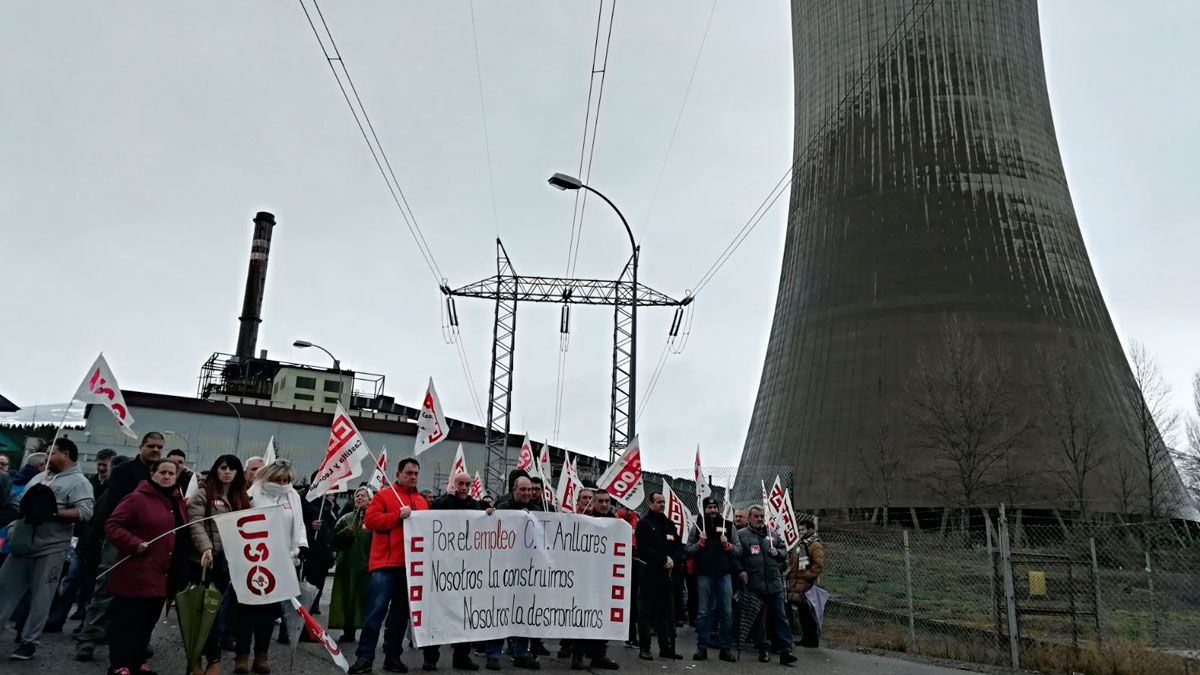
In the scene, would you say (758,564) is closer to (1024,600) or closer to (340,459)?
(340,459)

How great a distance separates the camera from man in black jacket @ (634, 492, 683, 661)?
8.53m

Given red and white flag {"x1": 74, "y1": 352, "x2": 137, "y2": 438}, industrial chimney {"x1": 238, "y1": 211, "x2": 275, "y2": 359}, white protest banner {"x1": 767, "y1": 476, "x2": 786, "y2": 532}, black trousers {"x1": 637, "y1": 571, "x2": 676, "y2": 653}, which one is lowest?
black trousers {"x1": 637, "y1": 571, "x2": 676, "y2": 653}

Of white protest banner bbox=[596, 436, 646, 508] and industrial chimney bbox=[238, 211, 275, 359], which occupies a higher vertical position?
industrial chimney bbox=[238, 211, 275, 359]

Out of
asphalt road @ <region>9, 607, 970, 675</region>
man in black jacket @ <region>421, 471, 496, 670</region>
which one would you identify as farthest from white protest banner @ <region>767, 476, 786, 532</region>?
man in black jacket @ <region>421, 471, 496, 670</region>

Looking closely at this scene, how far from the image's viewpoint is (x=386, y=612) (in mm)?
7062

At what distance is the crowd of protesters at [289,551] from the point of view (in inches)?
224

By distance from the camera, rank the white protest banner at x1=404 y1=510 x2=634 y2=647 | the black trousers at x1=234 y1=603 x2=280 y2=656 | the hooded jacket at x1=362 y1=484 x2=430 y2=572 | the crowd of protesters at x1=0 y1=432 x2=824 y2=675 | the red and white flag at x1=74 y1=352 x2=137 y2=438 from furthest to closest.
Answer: the red and white flag at x1=74 y1=352 x2=137 y2=438
the white protest banner at x1=404 y1=510 x2=634 y2=647
the hooded jacket at x1=362 y1=484 x2=430 y2=572
the black trousers at x1=234 y1=603 x2=280 y2=656
the crowd of protesters at x1=0 y1=432 x2=824 y2=675

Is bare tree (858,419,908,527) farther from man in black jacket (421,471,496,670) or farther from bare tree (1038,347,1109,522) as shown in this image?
man in black jacket (421,471,496,670)

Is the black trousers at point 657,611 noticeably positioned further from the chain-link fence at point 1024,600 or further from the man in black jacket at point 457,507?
the chain-link fence at point 1024,600

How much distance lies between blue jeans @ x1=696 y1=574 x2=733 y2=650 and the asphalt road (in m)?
0.28

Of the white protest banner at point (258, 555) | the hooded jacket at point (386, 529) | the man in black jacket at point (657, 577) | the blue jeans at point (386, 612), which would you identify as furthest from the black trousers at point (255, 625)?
the man in black jacket at point (657, 577)

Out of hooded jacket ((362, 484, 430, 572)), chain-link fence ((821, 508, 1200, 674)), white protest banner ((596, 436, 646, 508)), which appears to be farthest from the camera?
white protest banner ((596, 436, 646, 508))

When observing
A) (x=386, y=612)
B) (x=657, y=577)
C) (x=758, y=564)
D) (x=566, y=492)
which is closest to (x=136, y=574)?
(x=386, y=612)

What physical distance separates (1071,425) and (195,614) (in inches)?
884
